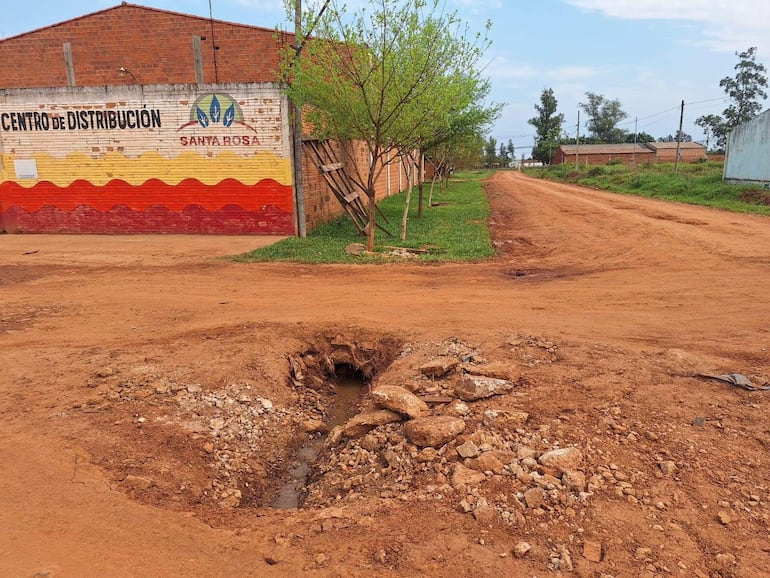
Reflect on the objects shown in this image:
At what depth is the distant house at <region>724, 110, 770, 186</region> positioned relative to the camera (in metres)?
20.8

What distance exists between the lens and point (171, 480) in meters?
3.57

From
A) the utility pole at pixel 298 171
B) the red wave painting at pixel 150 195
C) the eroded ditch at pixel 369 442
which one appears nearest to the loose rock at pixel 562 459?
the eroded ditch at pixel 369 442

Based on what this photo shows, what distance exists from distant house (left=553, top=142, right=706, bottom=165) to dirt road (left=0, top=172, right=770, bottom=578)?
6584 cm

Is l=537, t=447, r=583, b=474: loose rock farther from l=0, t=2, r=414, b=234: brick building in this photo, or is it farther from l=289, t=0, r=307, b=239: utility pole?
l=0, t=2, r=414, b=234: brick building

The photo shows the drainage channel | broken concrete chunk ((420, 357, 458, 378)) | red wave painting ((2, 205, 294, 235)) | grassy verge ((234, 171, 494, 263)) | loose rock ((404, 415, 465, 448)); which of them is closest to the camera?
loose rock ((404, 415, 465, 448))

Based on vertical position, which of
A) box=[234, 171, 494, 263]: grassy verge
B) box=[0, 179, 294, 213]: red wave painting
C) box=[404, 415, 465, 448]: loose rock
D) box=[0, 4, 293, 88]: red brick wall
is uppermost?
box=[0, 4, 293, 88]: red brick wall

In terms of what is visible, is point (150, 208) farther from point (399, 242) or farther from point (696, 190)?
point (696, 190)

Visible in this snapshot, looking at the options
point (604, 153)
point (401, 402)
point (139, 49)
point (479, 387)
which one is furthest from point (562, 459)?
point (604, 153)

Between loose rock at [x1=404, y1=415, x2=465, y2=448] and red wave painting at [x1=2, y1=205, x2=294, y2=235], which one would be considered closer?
loose rock at [x1=404, y1=415, x2=465, y2=448]

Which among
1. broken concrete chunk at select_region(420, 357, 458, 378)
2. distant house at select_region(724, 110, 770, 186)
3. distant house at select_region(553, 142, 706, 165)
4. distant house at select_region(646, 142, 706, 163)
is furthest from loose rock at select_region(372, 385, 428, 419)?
distant house at select_region(646, 142, 706, 163)

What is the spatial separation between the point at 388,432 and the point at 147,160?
11906 millimetres

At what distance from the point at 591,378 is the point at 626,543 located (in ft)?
6.26

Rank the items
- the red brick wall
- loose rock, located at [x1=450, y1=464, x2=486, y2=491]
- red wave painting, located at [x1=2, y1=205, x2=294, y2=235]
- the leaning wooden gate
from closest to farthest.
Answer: loose rock, located at [x1=450, y1=464, x2=486, y2=491] → red wave painting, located at [x1=2, y1=205, x2=294, y2=235] → the leaning wooden gate → the red brick wall

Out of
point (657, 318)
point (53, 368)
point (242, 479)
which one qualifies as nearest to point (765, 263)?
point (657, 318)
